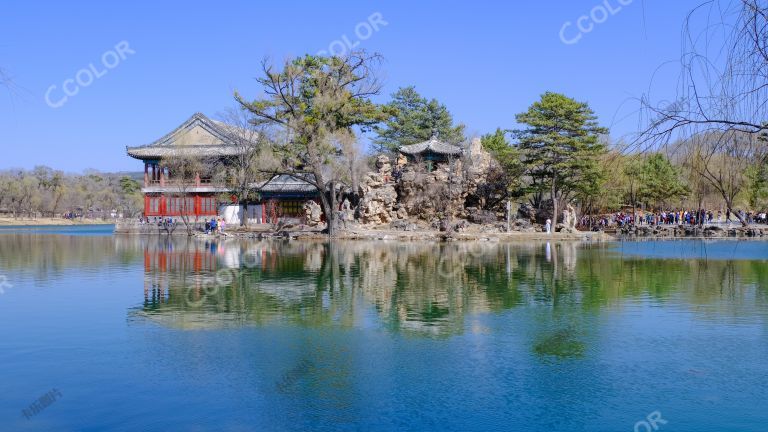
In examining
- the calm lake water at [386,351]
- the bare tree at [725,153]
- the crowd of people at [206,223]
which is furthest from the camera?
the crowd of people at [206,223]

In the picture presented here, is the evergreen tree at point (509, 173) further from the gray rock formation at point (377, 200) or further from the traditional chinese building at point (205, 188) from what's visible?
the traditional chinese building at point (205, 188)

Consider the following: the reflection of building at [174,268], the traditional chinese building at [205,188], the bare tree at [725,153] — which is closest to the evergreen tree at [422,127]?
the traditional chinese building at [205,188]

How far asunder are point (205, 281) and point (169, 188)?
36033 millimetres

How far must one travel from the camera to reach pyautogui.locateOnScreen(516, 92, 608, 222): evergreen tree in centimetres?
4066

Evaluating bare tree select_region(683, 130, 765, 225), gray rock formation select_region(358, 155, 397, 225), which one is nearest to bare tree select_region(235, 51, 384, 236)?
gray rock formation select_region(358, 155, 397, 225)

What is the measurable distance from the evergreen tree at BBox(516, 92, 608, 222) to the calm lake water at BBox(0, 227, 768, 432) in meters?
19.8

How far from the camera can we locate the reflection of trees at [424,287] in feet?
45.0

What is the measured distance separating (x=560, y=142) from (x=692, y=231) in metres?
10.9

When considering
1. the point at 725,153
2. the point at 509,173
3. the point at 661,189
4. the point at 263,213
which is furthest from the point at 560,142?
the point at 725,153

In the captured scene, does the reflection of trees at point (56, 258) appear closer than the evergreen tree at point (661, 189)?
Yes

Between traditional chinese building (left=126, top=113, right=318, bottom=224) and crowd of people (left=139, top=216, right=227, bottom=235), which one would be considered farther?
traditional chinese building (left=126, top=113, right=318, bottom=224)

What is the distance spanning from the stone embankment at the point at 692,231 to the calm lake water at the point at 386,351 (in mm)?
22234

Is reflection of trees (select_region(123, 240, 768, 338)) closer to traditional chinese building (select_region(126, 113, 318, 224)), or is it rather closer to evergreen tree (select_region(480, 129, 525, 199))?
evergreen tree (select_region(480, 129, 525, 199))

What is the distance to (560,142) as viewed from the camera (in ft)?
132
